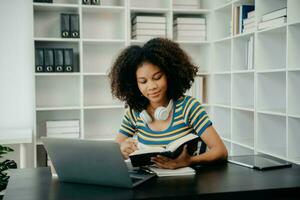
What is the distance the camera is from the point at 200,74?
4.10 m

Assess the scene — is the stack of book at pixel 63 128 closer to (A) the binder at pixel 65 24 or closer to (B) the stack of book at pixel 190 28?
(A) the binder at pixel 65 24

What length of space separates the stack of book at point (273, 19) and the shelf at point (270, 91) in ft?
1.32

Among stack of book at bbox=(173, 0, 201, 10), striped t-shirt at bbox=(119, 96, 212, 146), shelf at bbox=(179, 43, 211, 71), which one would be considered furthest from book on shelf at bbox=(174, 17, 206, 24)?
striped t-shirt at bbox=(119, 96, 212, 146)

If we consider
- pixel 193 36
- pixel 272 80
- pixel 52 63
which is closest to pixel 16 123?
pixel 52 63

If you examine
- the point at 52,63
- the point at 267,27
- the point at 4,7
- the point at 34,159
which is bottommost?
the point at 34,159

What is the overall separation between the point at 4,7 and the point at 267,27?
244 cm

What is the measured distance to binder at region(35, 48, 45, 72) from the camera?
3.52 metres

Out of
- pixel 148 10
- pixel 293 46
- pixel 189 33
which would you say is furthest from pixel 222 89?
pixel 293 46

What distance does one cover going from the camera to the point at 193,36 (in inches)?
156

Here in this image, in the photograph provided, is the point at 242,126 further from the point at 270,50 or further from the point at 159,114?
the point at 159,114

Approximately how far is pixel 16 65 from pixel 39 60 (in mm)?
349

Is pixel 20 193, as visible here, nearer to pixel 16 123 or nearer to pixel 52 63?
→ pixel 52 63

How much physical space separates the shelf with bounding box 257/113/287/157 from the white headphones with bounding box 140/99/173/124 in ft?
4.91

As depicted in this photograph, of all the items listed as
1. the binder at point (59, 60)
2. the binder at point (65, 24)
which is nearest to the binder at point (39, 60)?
the binder at point (59, 60)
